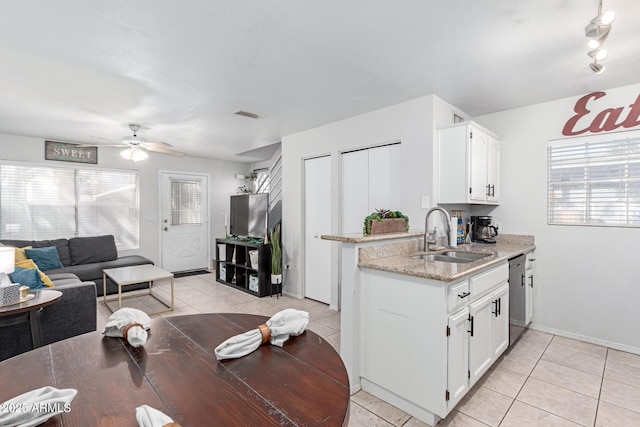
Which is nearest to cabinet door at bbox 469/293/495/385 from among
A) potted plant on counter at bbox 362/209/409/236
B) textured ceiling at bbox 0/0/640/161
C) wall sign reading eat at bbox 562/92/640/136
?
potted plant on counter at bbox 362/209/409/236

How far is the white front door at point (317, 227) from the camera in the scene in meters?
4.17

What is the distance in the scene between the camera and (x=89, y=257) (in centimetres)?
495

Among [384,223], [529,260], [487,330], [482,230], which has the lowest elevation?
[487,330]

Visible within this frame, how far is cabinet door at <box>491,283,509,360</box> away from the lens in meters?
2.38

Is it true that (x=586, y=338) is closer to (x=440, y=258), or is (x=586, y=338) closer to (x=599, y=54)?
(x=440, y=258)

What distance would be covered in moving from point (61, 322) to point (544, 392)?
3.94 meters

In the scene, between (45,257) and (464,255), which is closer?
(464,255)

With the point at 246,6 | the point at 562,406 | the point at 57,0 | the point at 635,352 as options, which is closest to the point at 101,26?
the point at 57,0

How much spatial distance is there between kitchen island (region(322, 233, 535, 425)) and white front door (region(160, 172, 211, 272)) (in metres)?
5.04

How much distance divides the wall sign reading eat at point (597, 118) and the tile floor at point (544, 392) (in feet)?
6.80

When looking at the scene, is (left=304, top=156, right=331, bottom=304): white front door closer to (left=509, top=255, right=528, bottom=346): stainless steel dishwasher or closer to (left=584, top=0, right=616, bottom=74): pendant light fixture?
(left=509, top=255, right=528, bottom=346): stainless steel dishwasher

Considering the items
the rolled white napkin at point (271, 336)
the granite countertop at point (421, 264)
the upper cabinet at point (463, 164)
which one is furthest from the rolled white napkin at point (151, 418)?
the upper cabinet at point (463, 164)

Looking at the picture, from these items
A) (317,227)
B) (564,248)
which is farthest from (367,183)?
(564,248)

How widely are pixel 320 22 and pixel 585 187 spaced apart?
9.83 ft
